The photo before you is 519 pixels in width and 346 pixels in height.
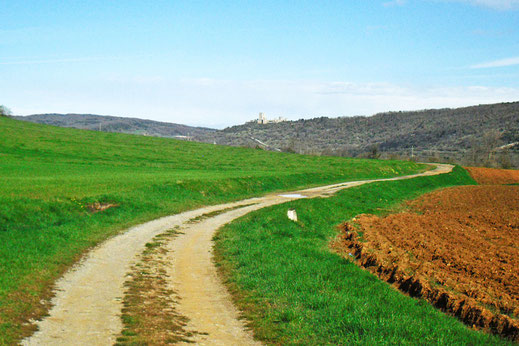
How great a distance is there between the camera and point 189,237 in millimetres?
18656

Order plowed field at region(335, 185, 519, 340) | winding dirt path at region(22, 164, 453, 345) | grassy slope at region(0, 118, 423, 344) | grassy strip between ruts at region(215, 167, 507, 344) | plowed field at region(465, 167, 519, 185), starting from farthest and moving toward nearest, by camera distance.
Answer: plowed field at region(465, 167, 519, 185) < grassy slope at region(0, 118, 423, 344) < plowed field at region(335, 185, 519, 340) < grassy strip between ruts at region(215, 167, 507, 344) < winding dirt path at region(22, 164, 453, 345)

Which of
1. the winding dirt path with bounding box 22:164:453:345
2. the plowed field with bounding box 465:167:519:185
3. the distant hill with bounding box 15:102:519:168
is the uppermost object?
the distant hill with bounding box 15:102:519:168

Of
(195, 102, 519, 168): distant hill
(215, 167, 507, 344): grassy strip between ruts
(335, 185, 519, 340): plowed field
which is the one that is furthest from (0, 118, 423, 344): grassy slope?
(195, 102, 519, 168): distant hill

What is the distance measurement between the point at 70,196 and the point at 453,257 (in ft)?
55.0

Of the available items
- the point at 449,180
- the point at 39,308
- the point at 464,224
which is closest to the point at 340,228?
the point at 464,224

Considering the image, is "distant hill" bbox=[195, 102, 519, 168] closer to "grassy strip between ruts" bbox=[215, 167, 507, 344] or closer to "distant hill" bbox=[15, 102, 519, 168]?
"distant hill" bbox=[15, 102, 519, 168]

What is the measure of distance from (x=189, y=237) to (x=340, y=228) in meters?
8.11

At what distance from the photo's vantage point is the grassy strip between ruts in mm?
8484

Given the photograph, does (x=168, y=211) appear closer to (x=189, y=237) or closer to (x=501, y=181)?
(x=189, y=237)

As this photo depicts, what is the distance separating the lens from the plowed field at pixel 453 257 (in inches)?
433

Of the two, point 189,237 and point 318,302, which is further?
point 189,237

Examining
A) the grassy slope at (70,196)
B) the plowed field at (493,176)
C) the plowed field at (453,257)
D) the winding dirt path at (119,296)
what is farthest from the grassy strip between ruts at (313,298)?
the plowed field at (493,176)

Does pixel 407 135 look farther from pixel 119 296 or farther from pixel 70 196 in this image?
pixel 119 296

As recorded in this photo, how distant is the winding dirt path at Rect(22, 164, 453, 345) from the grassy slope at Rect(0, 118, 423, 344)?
0.50m
